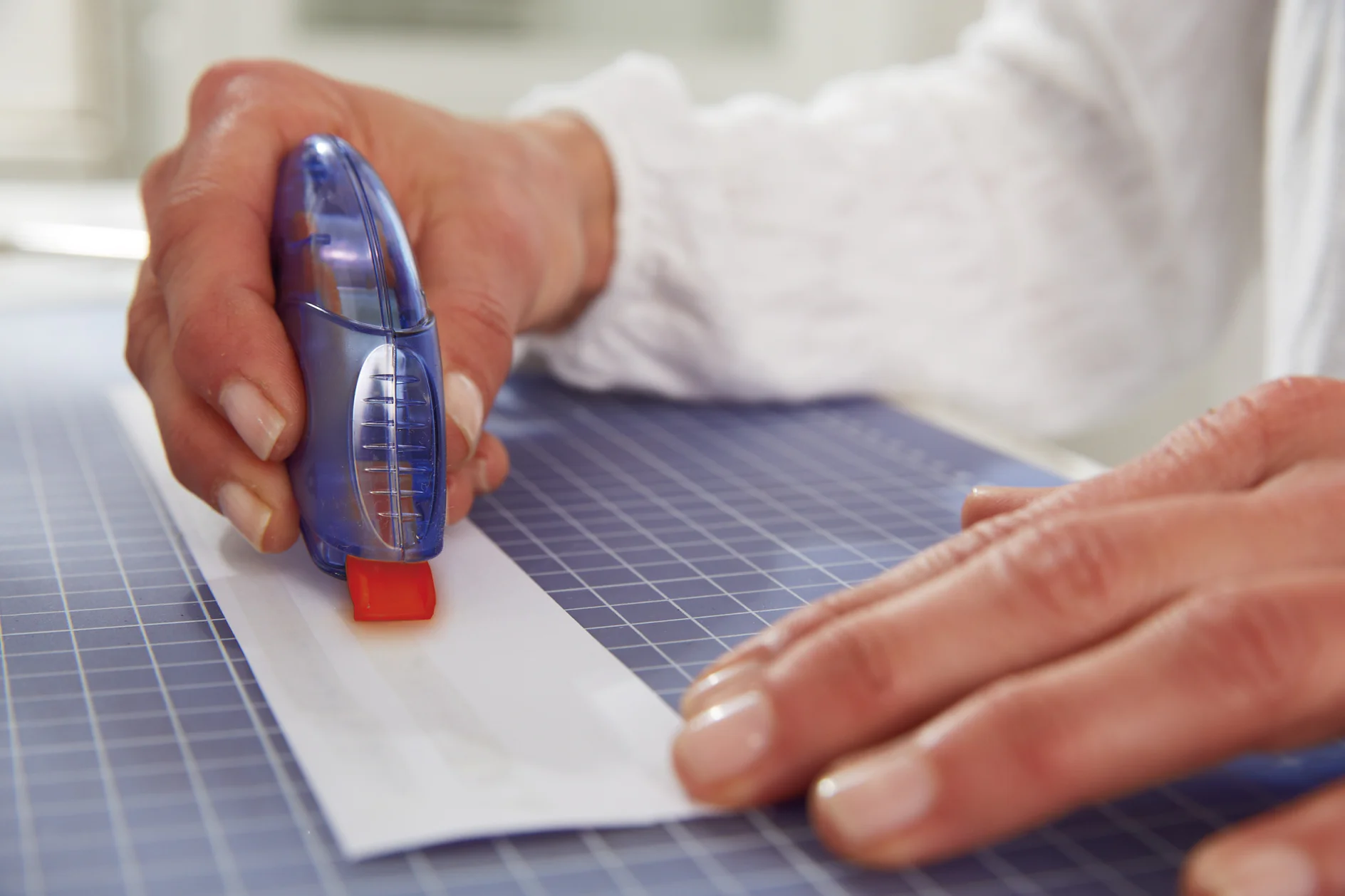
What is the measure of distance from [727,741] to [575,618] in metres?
0.14

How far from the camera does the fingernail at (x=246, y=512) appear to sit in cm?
47

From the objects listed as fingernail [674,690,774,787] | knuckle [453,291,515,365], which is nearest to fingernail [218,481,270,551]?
knuckle [453,291,515,365]

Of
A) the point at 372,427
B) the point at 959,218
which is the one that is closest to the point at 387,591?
the point at 372,427

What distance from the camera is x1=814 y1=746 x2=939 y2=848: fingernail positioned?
12.0 inches

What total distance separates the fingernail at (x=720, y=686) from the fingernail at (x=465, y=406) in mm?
165

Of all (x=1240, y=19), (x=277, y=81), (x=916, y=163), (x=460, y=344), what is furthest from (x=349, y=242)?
(x=1240, y=19)

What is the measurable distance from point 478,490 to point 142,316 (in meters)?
0.17

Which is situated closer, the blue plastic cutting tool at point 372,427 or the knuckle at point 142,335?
the blue plastic cutting tool at point 372,427

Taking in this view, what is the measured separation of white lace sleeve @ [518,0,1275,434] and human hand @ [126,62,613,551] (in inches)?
2.9

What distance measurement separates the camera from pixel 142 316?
1.87 feet

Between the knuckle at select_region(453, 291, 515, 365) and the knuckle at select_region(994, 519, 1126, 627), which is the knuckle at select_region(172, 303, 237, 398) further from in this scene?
the knuckle at select_region(994, 519, 1126, 627)

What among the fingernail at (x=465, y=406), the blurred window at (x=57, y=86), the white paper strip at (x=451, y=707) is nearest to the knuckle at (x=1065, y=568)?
the white paper strip at (x=451, y=707)

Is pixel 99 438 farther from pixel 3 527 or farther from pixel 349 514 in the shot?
pixel 349 514

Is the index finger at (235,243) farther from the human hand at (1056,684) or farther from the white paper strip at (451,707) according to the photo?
the human hand at (1056,684)
